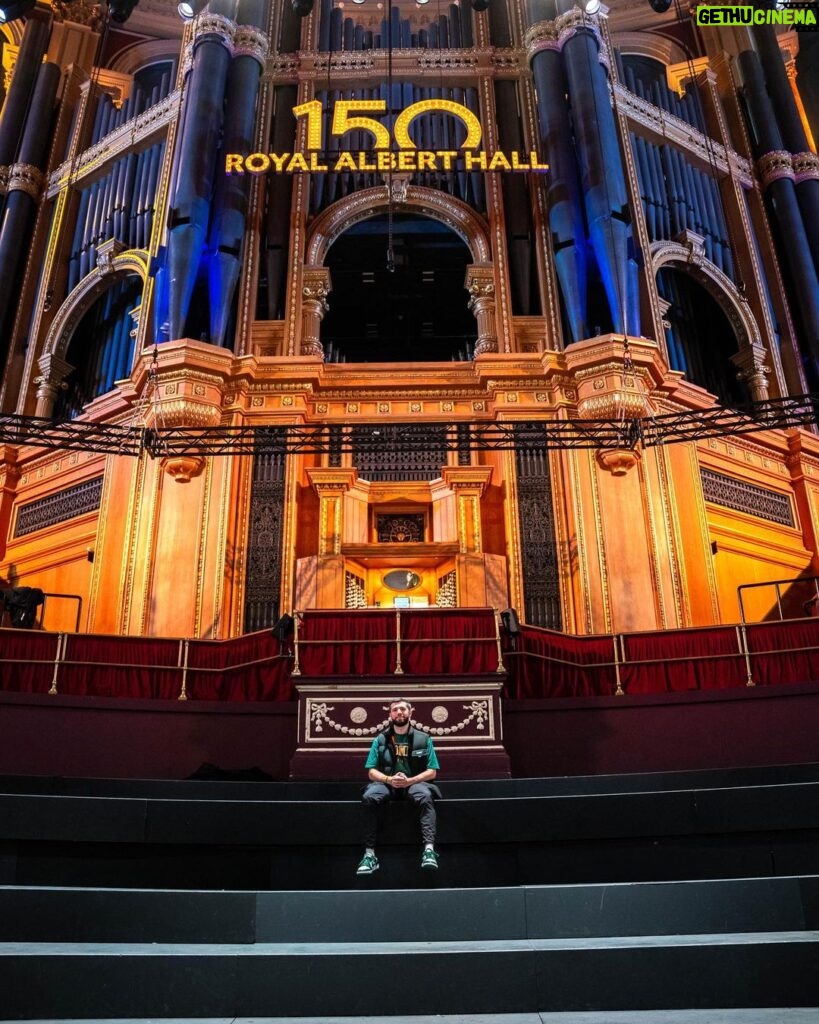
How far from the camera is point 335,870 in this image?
5.69 metres

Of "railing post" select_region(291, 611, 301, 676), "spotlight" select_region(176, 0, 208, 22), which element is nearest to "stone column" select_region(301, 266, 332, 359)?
"spotlight" select_region(176, 0, 208, 22)

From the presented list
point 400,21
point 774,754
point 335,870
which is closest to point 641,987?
point 335,870

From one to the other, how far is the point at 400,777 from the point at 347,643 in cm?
270

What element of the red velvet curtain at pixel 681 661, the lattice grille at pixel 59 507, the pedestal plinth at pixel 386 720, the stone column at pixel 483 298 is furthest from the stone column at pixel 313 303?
the pedestal plinth at pixel 386 720

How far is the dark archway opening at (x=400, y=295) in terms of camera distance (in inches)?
642

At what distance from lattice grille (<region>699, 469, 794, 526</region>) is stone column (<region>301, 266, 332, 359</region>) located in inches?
236

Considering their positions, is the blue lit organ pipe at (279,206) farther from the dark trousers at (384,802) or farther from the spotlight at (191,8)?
the dark trousers at (384,802)

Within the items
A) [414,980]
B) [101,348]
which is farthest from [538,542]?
[414,980]

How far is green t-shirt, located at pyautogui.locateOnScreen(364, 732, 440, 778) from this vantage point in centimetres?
583

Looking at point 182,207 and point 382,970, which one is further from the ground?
point 182,207

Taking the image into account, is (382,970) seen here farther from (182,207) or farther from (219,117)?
(219,117)

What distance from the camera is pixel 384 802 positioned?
558 cm

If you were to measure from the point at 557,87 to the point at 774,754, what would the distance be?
37.1ft

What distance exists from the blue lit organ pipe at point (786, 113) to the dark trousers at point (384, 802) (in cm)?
1411
